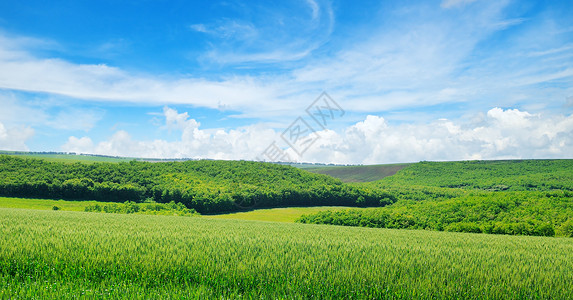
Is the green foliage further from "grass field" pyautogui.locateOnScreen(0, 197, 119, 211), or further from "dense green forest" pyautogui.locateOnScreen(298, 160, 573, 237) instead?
"dense green forest" pyautogui.locateOnScreen(298, 160, 573, 237)

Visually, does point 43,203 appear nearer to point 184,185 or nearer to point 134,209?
point 134,209

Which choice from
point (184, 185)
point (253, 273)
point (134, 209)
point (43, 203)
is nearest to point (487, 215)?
point (253, 273)

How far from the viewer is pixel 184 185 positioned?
11225 cm

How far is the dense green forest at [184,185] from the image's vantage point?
311ft

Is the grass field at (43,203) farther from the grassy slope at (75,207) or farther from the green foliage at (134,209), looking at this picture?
the green foliage at (134,209)

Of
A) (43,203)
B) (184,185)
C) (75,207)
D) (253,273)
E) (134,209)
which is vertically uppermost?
(253,273)

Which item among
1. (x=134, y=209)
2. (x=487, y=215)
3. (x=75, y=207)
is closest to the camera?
(x=487, y=215)

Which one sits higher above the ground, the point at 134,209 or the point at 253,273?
the point at 253,273

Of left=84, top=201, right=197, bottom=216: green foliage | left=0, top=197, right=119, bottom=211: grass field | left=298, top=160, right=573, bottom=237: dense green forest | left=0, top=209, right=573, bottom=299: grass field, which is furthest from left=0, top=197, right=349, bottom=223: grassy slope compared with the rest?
left=0, top=209, right=573, bottom=299: grass field

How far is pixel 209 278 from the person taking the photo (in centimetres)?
733

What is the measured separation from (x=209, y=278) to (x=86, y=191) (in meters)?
105

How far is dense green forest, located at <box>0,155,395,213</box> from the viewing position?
94.9m

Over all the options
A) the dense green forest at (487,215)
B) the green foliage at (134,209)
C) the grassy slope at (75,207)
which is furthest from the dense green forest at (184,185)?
the dense green forest at (487,215)

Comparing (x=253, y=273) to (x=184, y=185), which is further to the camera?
(x=184, y=185)
